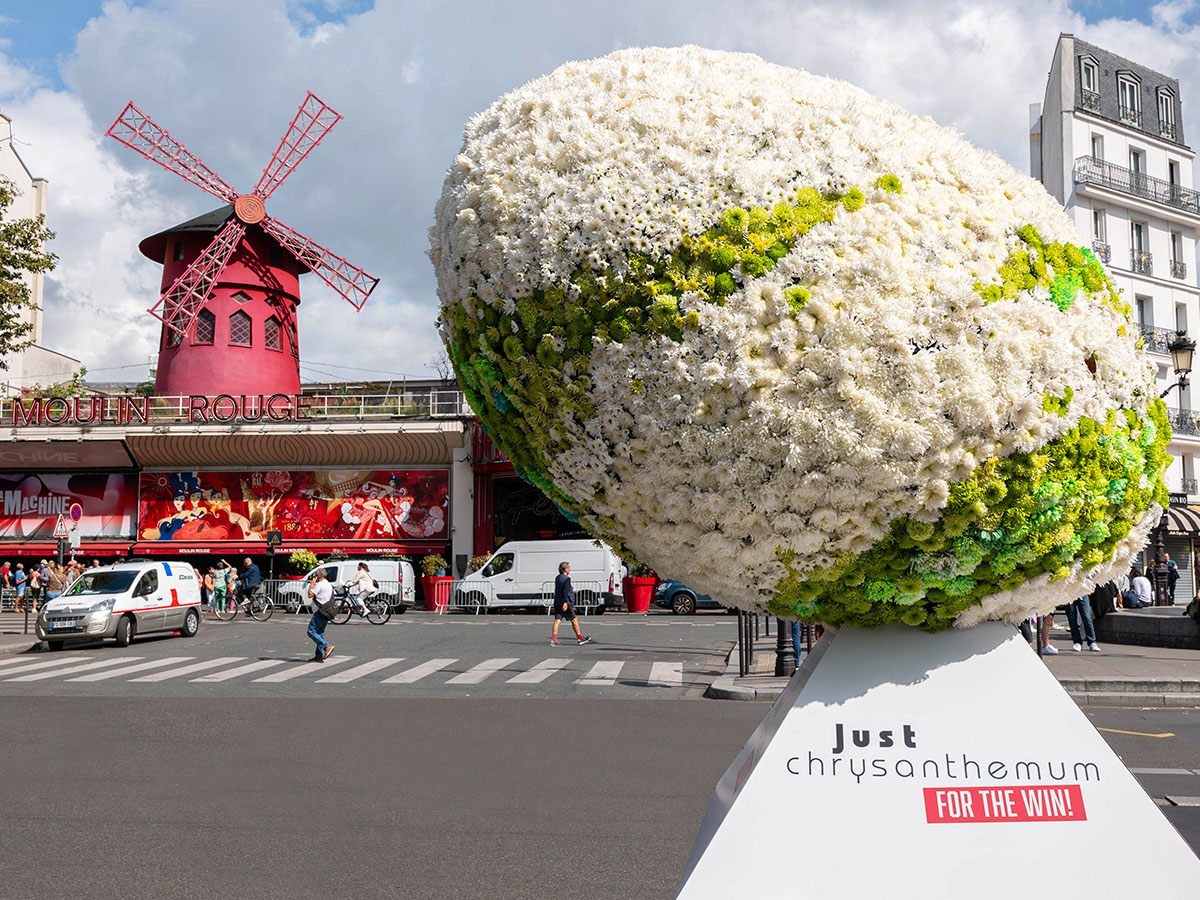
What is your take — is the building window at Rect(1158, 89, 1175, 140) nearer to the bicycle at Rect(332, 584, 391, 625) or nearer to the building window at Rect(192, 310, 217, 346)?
the bicycle at Rect(332, 584, 391, 625)

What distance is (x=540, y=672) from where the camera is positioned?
1329 centimetres

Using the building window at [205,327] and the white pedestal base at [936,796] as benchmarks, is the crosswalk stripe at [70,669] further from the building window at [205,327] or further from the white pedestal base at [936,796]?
the building window at [205,327]

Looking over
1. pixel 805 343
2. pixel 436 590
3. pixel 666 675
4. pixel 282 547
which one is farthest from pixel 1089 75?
pixel 805 343

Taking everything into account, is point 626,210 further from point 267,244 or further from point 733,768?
point 267,244

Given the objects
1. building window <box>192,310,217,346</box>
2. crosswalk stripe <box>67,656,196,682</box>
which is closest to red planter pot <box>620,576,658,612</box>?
crosswalk stripe <box>67,656,196,682</box>

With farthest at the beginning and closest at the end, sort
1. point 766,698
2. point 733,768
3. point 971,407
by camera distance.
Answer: point 766,698 → point 733,768 → point 971,407

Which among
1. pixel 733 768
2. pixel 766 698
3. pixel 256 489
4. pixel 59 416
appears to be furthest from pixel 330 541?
pixel 733 768

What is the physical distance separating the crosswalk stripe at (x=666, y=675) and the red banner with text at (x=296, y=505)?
19.5 metres

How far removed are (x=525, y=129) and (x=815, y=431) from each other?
1.03 metres

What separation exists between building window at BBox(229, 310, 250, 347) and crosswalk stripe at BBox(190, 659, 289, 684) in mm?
21360

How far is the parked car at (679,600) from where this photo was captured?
26531 millimetres

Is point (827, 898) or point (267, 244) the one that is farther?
point (267, 244)

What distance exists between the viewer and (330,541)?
32.5 m

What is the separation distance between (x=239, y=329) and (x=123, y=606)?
1822 centimetres
